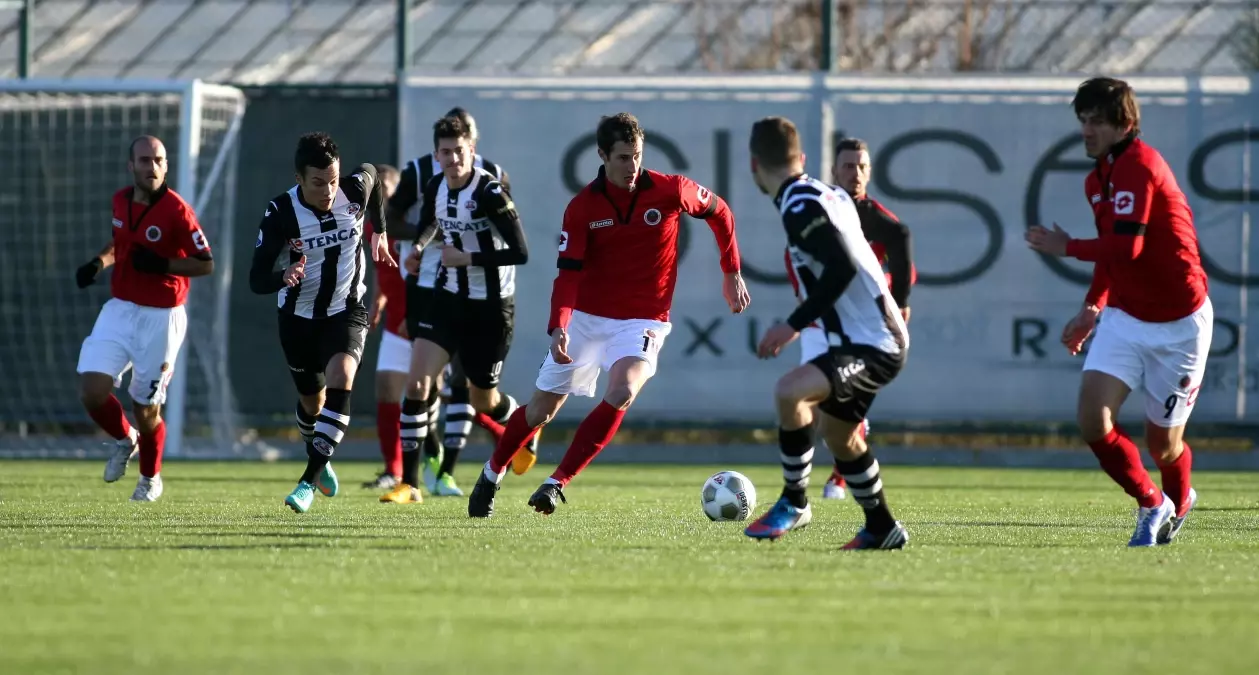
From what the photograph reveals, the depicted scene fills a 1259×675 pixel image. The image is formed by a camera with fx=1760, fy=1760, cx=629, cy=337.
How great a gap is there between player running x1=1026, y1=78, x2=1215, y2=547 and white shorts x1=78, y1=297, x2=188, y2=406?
5.24 m

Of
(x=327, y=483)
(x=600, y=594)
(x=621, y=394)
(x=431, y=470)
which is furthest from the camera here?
(x=431, y=470)

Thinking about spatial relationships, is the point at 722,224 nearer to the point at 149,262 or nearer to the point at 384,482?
the point at 149,262

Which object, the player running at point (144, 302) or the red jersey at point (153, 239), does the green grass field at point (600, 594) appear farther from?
the red jersey at point (153, 239)

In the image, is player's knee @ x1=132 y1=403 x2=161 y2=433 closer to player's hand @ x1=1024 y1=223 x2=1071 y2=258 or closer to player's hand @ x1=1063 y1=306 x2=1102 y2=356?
player's hand @ x1=1063 y1=306 x2=1102 y2=356

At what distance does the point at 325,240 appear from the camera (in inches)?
355

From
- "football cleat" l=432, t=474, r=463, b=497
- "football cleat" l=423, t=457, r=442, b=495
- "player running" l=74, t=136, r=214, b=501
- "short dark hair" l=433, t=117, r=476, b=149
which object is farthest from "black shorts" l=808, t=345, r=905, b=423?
"player running" l=74, t=136, r=214, b=501

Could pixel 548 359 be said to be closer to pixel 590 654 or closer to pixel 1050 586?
pixel 1050 586

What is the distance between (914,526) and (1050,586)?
100 inches

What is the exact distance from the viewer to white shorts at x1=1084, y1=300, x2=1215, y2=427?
7.25 metres

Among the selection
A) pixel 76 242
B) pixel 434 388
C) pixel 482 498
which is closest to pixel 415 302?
pixel 434 388

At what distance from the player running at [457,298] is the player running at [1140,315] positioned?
10.9ft

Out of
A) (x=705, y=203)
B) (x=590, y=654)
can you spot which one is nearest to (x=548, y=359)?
(x=705, y=203)

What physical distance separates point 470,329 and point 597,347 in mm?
1602

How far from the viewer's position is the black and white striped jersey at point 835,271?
653 centimetres
